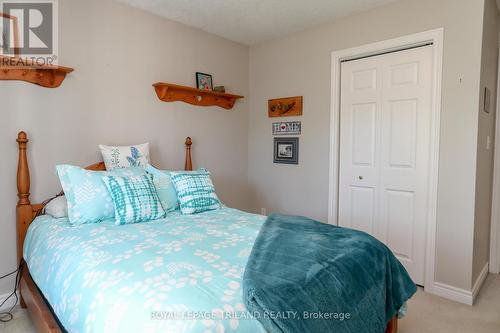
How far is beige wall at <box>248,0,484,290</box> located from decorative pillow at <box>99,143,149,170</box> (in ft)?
Answer: 5.26

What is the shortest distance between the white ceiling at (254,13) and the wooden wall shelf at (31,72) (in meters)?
0.92

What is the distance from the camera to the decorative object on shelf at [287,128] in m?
3.51

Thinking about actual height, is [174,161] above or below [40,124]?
below

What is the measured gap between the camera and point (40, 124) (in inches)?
92.6

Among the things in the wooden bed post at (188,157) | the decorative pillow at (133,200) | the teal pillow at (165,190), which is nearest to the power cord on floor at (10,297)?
the decorative pillow at (133,200)

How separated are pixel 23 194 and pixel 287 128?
8.24 ft

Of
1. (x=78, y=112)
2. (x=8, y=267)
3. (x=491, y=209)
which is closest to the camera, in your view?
(x=8, y=267)

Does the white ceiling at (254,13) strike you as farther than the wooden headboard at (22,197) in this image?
Yes

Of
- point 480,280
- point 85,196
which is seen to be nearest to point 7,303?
point 85,196

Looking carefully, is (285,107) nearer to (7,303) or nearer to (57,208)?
(57,208)

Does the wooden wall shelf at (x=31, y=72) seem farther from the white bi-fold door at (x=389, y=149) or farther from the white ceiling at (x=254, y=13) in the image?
the white bi-fold door at (x=389, y=149)

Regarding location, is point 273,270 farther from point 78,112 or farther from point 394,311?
point 78,112

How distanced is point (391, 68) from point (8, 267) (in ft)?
11.2

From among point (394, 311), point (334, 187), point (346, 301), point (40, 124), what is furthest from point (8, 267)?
point (334, 187)
